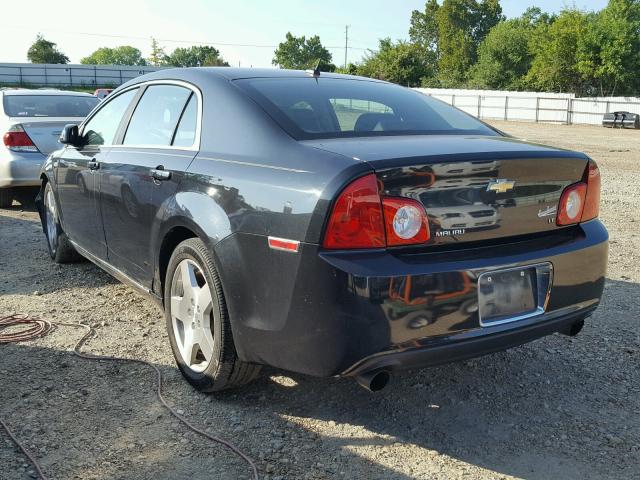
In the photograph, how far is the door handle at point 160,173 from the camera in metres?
3.56

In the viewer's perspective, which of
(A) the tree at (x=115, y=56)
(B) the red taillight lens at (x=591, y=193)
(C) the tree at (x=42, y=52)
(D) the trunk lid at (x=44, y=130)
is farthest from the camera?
(A) the tree at (x=115, y=56)

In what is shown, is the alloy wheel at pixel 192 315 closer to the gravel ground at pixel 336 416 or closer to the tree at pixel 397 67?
the gravel ground at pixel 336 416

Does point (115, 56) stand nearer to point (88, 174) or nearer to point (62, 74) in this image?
point (62, 74)

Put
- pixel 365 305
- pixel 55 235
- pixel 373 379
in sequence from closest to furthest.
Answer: pixel 365 305
pixel 373 379
pixel 55 235

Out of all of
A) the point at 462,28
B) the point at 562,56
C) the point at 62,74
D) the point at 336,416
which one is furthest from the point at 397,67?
the point at 336,416

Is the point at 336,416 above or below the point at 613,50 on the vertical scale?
below

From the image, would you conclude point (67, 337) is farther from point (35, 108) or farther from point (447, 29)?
point (447, 29)

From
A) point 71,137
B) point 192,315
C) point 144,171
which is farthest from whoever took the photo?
point 71,137

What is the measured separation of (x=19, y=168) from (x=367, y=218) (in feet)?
22.7

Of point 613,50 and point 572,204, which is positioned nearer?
point 572,204

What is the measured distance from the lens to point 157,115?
13.3 ft

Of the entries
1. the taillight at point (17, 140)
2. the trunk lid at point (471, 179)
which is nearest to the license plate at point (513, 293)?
the trunk lid at point (471, 179)

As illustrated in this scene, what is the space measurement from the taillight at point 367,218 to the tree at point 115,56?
181688mm

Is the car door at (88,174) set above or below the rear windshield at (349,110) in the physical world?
below
